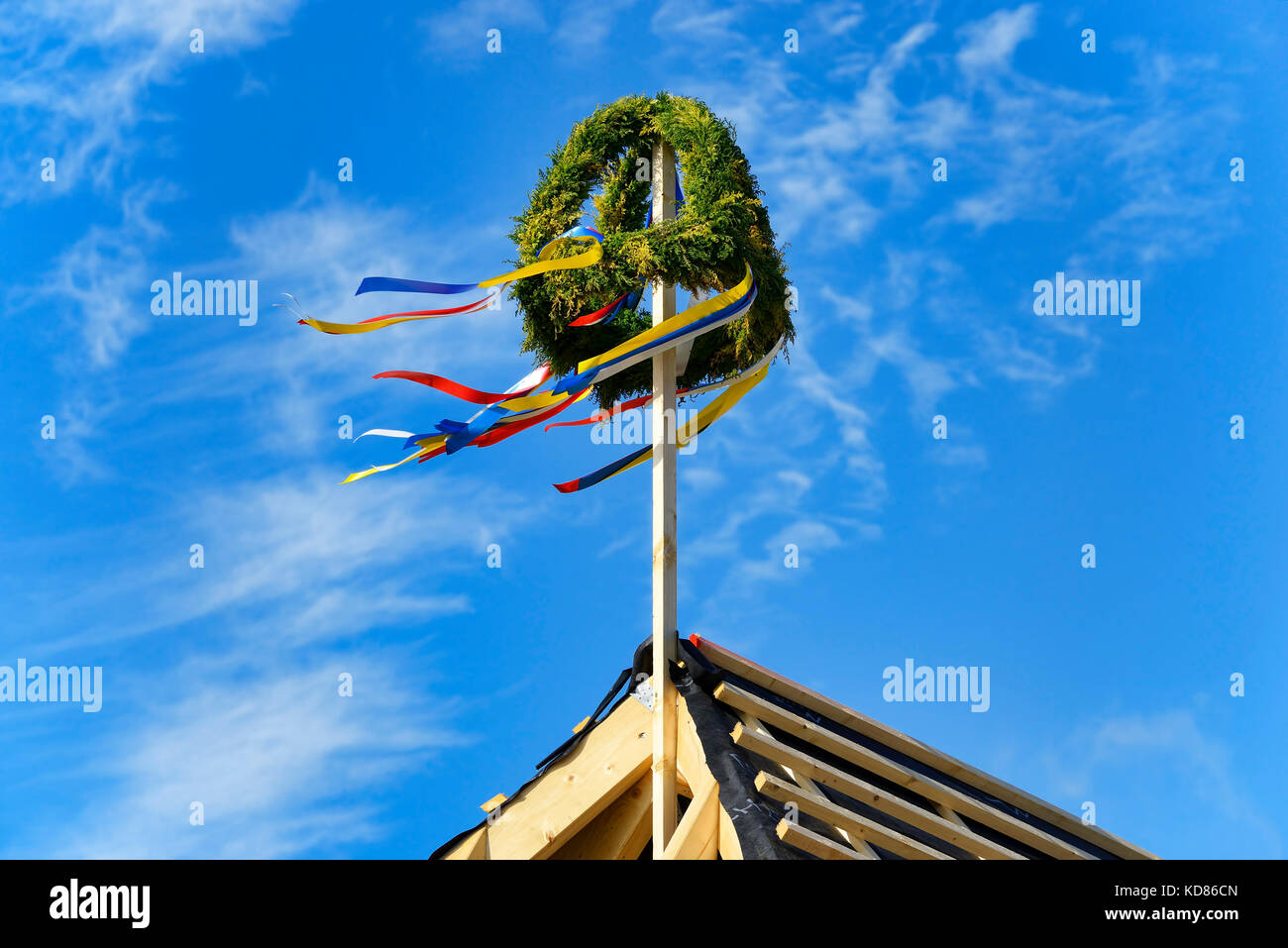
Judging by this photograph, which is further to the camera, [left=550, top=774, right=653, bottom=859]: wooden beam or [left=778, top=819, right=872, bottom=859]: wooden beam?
[left=550, top=774, right=653, bottom=859]: wooden beam

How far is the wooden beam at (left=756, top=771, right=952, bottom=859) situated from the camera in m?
5.71

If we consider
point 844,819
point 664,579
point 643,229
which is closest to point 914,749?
point 844,819

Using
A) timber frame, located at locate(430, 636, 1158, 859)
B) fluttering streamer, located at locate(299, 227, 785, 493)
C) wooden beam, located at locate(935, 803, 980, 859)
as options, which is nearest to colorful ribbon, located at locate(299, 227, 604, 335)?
fluttering streamer, located at locate(299, 227, 785, 493)

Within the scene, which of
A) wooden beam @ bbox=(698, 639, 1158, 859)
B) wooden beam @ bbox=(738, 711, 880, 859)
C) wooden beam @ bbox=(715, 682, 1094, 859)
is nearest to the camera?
wooden beam @ bbox=(738, 711, 880, 859)

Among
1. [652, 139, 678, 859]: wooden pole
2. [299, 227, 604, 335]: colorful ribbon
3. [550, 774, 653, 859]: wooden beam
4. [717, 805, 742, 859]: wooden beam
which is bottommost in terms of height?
[550, 774, 653, 859]: wooden beam

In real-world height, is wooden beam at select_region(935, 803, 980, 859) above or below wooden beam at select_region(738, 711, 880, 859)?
below

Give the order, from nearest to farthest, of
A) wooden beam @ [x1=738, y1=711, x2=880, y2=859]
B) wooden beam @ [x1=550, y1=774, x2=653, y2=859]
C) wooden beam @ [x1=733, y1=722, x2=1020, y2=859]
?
wooden beam @ [x1=738, y1=711, x2=880, y2=859] < wooden beam @ [x1=733, y1=722, x2=1020, y2=859] < wooden beam @ [x1=550, y1=774, x2=653, y2=859]

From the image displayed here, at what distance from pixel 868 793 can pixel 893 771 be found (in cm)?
59

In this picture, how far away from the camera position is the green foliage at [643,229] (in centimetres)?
692

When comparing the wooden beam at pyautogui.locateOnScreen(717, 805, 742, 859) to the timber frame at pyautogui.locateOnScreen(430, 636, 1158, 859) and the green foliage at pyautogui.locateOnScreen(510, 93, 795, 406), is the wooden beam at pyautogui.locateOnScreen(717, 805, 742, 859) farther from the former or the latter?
the green foliage at pyautogui.locateOnScreen(510, 93, 795, 406)
